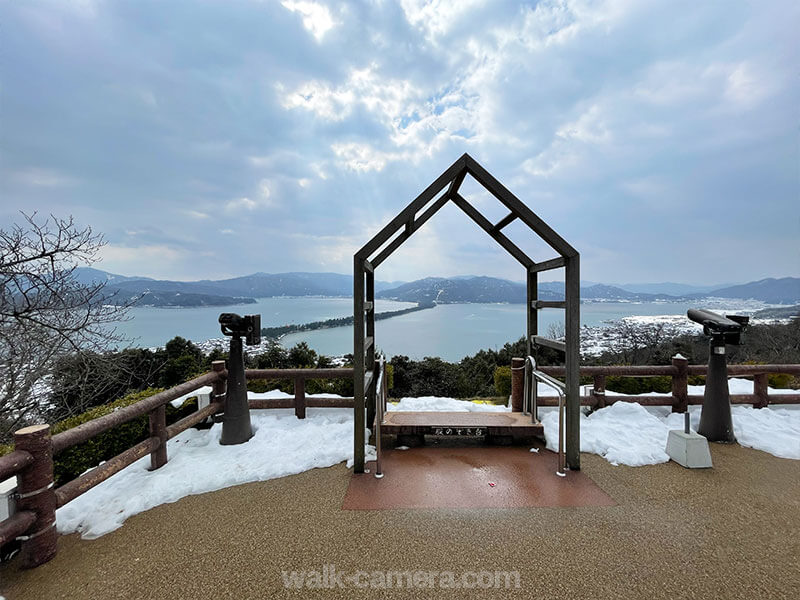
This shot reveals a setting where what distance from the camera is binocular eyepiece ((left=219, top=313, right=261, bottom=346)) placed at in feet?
12.2

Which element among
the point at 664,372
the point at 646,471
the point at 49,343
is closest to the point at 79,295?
the point at 49,343

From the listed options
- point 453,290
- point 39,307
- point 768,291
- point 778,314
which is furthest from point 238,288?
point 768,291

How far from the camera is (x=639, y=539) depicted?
2.28 m

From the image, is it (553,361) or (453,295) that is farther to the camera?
(453,295)

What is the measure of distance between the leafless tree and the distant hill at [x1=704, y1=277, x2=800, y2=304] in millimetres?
33409

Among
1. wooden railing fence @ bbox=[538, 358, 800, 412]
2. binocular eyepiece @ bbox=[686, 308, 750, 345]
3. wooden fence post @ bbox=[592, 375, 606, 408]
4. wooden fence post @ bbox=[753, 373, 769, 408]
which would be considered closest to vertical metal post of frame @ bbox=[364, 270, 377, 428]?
wooden railing fence @ bbox=[538, 358, 800, 412]

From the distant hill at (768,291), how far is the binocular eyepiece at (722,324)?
2681 cm

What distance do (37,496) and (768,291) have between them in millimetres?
35841

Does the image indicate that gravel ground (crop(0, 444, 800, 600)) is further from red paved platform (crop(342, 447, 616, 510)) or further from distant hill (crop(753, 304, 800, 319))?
distant hill (crop(753, 304, 800, 319))

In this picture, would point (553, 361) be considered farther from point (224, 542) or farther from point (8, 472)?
point (8, 472)

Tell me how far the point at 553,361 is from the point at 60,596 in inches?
528

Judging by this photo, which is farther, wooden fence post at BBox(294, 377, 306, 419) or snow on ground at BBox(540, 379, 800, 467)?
wooden fence post at BBox(294, 377, 306, 419)

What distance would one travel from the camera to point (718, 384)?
3.87 m

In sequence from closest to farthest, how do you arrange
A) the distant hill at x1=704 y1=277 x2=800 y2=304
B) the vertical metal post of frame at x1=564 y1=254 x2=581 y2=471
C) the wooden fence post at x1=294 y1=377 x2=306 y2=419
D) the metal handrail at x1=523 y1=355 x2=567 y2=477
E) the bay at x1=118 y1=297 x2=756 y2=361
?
the metal handrail at x1=523 y1=355 x2=567 y2=477, the vertical metal post of frame at x1=564 y1=254 x2=581 y2=471, the wooden fence post at x1=294 y1=377 x2=306 y2=419, the bay at x1=118 y1=297 x2=756 y2=361, the distant hill at x1=704 y1=277 x2=800 y2=304
